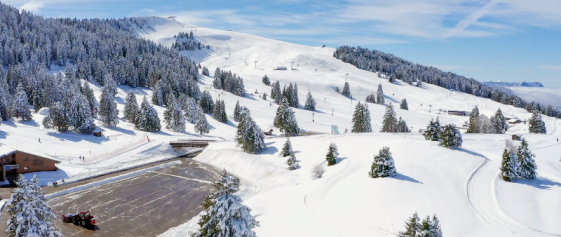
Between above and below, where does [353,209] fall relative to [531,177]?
below

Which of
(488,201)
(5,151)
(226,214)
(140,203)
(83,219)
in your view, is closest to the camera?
(226,214)

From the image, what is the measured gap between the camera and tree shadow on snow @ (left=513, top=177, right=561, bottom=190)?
39.6 meters

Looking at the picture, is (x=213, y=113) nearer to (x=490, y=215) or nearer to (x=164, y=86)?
(x=164, y=86)

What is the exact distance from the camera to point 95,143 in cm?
6888

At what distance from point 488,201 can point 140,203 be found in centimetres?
3810

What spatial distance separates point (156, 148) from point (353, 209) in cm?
4758

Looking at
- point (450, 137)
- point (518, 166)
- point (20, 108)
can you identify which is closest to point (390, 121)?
point (450, 137)

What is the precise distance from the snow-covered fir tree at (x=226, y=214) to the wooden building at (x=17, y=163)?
44.3m

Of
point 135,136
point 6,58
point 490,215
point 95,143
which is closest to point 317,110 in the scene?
point 135,136

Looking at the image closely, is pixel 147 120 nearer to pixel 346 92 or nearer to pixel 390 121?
pixel 390 121

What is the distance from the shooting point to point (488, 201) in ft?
117

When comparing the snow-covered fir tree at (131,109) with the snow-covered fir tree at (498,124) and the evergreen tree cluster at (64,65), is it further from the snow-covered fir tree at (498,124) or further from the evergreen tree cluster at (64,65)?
the snow-covered fir tree at (498,124)

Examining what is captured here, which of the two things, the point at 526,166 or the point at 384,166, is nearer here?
the point at 384,166

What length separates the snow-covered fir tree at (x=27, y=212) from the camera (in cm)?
2094
